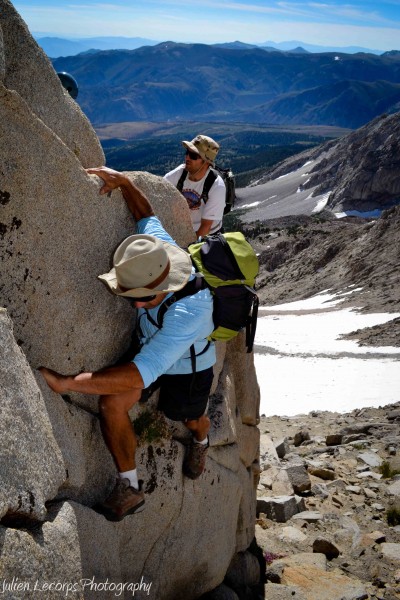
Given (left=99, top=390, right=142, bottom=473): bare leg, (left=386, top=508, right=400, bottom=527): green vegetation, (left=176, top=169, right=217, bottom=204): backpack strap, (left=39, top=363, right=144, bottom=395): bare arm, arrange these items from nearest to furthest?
(left=39, top=363, right=144, bottom=395): bare arm
(left=99, top=390, right=142, bottom=473): bare leg
(left=176, top=169, right=217, bottom=204): backpack strap
(left=386, top=508, right=400, bottom=527): green vegetation

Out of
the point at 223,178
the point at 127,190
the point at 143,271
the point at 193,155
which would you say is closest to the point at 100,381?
the point at 143,271

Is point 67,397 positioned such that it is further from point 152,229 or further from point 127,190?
point 127,190

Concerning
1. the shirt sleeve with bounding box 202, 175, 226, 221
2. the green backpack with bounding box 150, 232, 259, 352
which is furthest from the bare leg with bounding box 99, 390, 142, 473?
the shirt sleeve with bounding box 202, 175, 226, 221

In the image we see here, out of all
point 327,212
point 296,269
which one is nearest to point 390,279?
point 296,269

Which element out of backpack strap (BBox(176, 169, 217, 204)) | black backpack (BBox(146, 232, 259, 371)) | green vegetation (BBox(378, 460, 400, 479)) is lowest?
green vegetation (BBox(378, 460, 400, 479))

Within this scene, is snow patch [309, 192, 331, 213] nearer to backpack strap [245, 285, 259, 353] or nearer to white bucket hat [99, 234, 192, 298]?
backpack strap [245, 285, 259, 353]

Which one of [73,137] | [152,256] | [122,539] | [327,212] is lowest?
[327,212]

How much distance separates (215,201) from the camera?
10242 millimetres

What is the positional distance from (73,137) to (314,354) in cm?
2868

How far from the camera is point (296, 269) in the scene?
69.2 meters

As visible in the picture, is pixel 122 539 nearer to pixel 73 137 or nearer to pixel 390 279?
pixel 73 137

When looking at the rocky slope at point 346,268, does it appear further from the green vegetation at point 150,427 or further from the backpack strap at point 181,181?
the green vegetation at point 150,427

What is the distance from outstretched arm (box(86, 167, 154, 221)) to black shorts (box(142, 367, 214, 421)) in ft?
7.29

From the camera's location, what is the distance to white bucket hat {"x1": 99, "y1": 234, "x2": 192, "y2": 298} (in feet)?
20.8
